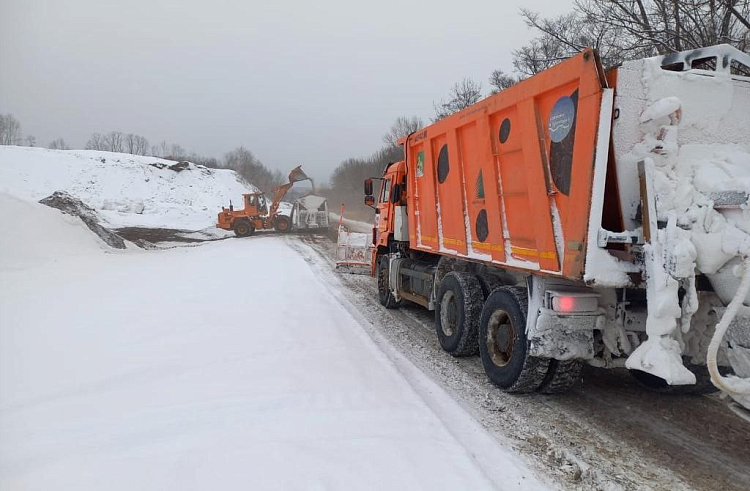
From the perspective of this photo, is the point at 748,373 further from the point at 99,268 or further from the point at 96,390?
the point at 99,268

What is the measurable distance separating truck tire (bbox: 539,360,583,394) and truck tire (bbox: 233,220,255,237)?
23308 mm

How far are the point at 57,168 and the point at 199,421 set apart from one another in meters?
54.8

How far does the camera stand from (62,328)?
5.61m

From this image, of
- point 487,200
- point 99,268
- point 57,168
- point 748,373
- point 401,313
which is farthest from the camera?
point 57,168

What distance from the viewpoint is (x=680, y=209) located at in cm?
296

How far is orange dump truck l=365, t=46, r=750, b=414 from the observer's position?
2910 millimetres

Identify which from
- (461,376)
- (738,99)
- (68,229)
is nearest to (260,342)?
(461,376)

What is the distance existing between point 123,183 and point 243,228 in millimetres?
28631

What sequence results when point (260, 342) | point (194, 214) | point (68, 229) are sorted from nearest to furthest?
point (260, 342), point (68, 229), point (194, 214)

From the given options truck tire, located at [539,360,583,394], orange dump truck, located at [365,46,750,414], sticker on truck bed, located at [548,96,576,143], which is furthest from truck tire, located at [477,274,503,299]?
sticker on truck bed, located at [548,96,576,143]

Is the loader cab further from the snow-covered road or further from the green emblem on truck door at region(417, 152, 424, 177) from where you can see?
the green emblem on truck door at region(417, 152, 424, 177)

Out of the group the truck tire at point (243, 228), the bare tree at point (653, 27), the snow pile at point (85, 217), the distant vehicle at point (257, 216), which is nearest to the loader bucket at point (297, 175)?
the distant vehicle at point (257, 216)

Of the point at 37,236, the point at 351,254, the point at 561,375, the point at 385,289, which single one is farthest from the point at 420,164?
the point at 37,236

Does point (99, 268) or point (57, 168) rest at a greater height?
point (57, 168)
